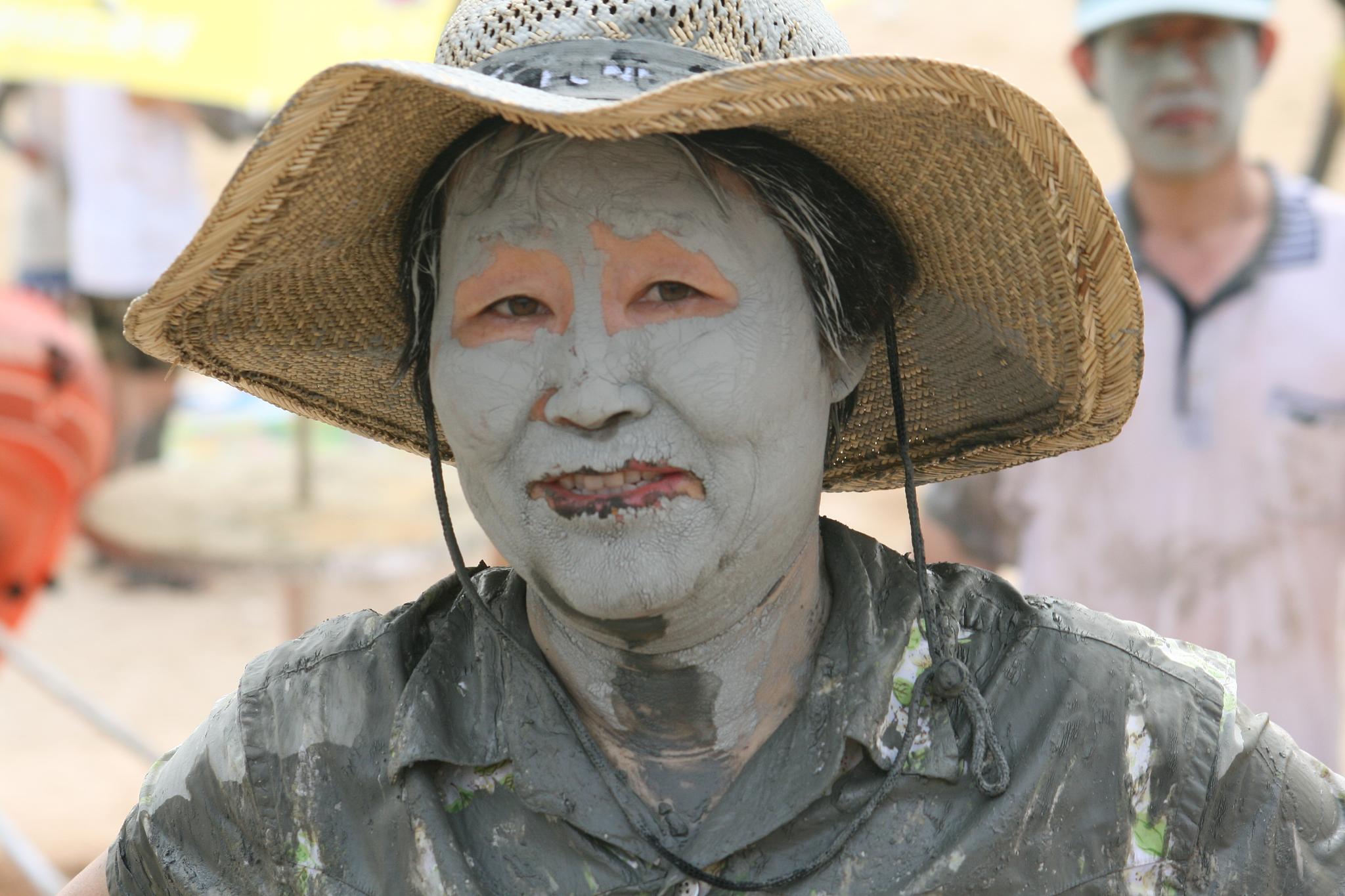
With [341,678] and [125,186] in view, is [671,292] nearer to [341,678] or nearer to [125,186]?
[341,678]

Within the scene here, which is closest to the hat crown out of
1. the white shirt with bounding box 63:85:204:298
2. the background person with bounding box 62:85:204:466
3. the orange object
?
the orange object

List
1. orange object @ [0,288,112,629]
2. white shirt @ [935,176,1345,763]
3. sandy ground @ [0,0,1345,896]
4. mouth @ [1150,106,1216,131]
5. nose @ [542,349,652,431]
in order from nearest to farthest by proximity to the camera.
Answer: nose @ [542,349,652,431] → white shirt @ [935,176,1345,763] → mouth @ [1150,106,1216,131] → orange object @ [0,288,112,629] → sandy ground @ [0,0,1345,896]

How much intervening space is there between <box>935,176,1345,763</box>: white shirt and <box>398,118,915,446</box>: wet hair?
206 centimetres

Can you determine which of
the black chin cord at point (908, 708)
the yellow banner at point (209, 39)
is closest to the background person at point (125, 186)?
the yellow banner at point (209, 39)

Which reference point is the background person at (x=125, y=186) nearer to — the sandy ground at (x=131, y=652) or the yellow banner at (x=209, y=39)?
the sandy ground at (x=131, y=652)

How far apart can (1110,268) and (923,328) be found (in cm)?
34

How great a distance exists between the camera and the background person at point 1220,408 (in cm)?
377

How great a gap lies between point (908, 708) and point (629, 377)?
0.51 metres

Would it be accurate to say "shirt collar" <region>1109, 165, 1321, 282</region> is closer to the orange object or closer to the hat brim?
the hat brim

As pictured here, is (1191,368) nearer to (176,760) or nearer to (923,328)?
(923,328)

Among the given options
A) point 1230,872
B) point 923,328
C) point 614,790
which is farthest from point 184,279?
point 1230,872

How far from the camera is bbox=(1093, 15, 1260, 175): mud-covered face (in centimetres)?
387

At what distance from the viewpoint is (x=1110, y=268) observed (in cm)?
172

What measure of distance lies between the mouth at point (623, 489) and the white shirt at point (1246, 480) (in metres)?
2.39
